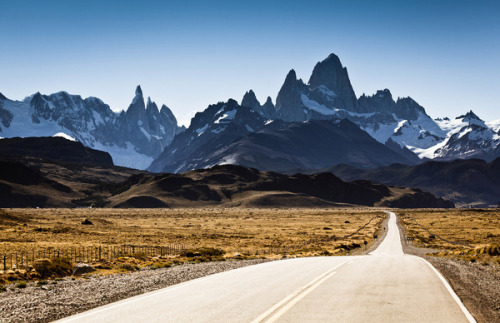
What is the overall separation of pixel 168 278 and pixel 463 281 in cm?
1378

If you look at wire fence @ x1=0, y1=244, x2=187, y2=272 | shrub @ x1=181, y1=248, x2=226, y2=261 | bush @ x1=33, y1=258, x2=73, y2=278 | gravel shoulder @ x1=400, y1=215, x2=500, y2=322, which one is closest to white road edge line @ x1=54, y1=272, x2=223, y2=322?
bush @ x1=33, y1=258, x2=73, y2=278

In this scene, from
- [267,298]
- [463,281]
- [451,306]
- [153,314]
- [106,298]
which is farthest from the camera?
[463,281]

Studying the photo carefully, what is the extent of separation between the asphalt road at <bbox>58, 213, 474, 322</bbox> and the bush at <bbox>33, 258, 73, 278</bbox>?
9961 mm

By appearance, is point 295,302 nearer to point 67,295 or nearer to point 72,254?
point 67,295

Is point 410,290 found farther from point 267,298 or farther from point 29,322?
point 29,322

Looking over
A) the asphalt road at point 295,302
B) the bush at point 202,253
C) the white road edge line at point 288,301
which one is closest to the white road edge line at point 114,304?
the asphalt road at point 295,302

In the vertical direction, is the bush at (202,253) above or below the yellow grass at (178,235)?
above

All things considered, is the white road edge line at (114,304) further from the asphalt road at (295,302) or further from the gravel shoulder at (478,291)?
the gravel shoulder at (478,291)

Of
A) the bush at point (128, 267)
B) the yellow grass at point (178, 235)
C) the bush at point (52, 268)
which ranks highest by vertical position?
the bush at point (52, 268)

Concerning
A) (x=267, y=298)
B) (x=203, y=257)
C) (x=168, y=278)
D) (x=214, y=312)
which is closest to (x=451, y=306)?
(x=267, y=298)

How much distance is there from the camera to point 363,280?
20.9 meters

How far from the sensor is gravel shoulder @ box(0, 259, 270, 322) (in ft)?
47.5

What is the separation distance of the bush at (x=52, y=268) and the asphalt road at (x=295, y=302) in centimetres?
996

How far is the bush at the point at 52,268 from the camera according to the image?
26125 millimetres
